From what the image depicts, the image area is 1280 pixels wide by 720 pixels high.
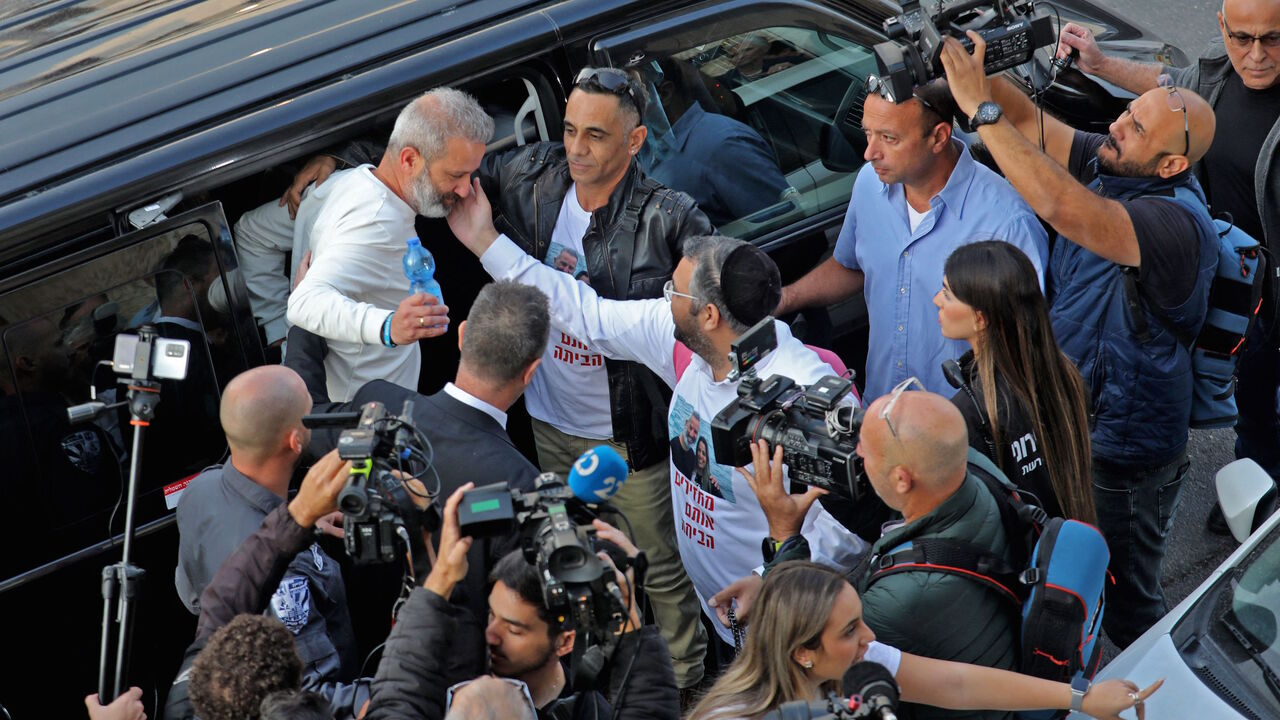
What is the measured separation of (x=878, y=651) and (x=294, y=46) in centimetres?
250

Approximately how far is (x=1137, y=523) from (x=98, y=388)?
3.32 m

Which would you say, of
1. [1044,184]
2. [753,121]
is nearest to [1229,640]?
[1044,184]

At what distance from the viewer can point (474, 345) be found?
3.54 m

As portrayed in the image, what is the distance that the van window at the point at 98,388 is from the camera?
11.4 ft

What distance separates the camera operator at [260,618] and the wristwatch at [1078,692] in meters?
1.68

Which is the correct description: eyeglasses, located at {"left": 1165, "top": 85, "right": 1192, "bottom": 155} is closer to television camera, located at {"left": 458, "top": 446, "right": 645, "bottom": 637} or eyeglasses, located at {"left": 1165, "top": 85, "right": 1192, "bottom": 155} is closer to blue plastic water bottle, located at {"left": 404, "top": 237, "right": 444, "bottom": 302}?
television camera, located at {"left": 458, "top": 446, "right": 645, "bottom": 637}

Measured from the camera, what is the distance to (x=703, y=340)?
375 centimetres

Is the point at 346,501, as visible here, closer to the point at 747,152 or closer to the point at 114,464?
the point at 114,464

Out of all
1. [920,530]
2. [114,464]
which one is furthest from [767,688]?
[114,464]

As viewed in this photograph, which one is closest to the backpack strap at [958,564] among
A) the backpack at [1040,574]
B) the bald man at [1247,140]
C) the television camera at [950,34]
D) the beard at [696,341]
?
the backpack at [1040,574]

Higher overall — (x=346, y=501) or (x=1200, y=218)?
(x=346, y=501)

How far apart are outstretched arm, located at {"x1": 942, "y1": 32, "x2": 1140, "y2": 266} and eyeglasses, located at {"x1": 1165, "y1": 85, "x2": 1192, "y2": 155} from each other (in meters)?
0.38

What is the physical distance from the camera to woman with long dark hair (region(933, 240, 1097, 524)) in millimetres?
3557

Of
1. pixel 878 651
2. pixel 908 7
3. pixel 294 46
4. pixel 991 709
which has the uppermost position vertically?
pixel 294 46
